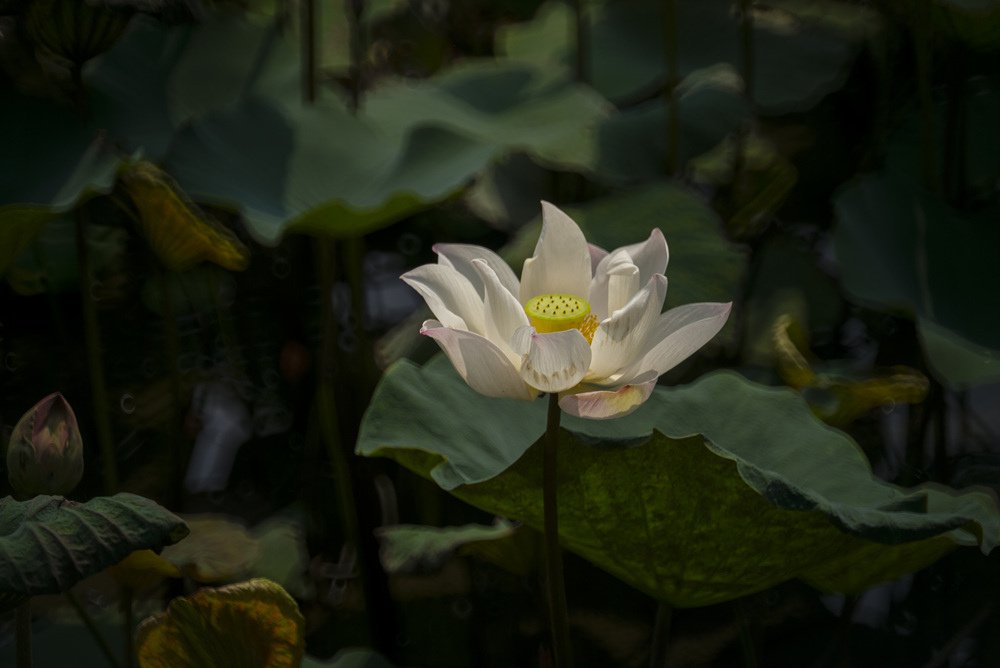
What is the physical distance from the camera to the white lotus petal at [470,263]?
716mm

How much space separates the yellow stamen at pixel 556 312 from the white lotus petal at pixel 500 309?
0.06ft

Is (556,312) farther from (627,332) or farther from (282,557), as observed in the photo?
(282,557)

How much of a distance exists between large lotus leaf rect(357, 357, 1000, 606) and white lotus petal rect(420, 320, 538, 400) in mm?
49

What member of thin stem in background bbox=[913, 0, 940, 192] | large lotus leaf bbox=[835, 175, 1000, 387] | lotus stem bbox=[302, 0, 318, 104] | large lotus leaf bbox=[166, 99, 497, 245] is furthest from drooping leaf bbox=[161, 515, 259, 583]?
thin stem in background bbox=[913, 0, 940, 192]

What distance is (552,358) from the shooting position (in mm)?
599

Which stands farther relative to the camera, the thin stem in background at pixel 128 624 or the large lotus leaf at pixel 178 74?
the large lotus leaf at pixel 178 74

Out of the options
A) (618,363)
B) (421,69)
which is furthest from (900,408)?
(421,69)

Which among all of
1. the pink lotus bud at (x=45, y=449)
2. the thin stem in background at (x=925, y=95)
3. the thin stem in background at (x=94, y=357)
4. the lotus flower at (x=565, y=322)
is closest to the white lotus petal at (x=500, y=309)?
the lotus flower at (x=565, y=322)

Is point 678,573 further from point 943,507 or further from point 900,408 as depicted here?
point 900,408

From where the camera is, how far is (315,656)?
45.0 inches

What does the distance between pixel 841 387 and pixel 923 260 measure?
0.31m

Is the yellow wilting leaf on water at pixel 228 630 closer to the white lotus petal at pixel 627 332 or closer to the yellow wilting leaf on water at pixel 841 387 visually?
the white lotus petal at pixel 627 332

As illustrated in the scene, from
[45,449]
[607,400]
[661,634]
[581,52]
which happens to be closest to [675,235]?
[581,52]

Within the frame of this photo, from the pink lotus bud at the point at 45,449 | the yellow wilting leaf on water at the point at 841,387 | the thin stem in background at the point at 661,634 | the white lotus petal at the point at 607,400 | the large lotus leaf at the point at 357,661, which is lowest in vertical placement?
the large lotus leaf at the point at 357,661
